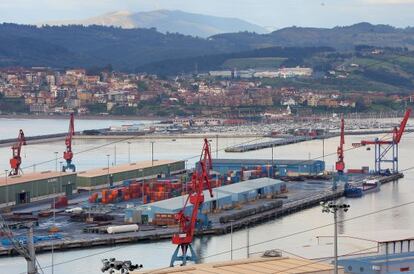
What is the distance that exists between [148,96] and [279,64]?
13.8 meters

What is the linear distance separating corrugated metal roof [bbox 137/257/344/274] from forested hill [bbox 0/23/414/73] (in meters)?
43.2

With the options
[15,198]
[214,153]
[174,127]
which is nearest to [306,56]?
[174,127]

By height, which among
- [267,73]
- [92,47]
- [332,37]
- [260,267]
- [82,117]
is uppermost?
[332,37]

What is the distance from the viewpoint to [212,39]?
68.2 metres

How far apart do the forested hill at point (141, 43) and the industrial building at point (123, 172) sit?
3398 cm

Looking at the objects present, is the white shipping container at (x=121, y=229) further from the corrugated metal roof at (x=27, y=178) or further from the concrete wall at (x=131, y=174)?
the concrete wall at (x=131, y=174)

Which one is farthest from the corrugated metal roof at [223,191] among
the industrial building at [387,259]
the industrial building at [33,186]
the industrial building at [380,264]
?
the industrial building at [380,264]

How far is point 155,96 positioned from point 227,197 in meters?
24.1

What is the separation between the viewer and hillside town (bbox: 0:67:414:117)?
3466 centimetres

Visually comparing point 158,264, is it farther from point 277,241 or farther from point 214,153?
point 214,153

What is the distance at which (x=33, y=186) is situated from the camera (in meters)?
12.9

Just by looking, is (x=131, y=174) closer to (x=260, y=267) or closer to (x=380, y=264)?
(x=380, y=264)

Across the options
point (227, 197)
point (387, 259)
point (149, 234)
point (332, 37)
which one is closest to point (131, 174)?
point (227, 197)

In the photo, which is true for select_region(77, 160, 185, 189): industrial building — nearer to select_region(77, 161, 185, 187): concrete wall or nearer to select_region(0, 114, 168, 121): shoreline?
select_region(77, 161, 185, 187): concrete wall
